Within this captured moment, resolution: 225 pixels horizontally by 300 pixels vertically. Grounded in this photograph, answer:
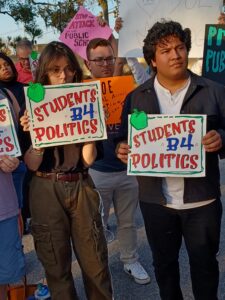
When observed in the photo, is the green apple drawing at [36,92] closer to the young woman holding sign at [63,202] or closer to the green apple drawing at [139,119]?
the young woman holding sign at [63,202]

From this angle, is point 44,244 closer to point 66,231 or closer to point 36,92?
point 66,231

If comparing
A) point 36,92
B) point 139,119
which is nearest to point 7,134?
point 36,92

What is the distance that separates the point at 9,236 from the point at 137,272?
1259mm

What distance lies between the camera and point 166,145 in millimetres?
2205

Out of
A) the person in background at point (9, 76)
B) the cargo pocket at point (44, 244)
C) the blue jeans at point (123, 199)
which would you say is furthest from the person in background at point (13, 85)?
the cargo pocket at point (44, 244)

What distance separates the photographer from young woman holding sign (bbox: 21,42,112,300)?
227 cm

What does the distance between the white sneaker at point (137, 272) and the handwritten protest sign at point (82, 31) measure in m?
2.11

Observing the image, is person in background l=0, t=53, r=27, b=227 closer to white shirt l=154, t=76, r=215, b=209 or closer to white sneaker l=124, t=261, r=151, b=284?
white sneaker l=124, t=261, r=151, b=284

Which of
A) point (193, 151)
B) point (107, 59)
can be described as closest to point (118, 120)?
point (107, 59)

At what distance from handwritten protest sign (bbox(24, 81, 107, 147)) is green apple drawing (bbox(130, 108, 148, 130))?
19 centimetres

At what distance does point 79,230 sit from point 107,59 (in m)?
1.41

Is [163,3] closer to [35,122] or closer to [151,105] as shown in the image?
[151,105]

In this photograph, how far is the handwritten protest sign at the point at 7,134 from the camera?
7.17 feet

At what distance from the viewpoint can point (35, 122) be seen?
219 centimetres
